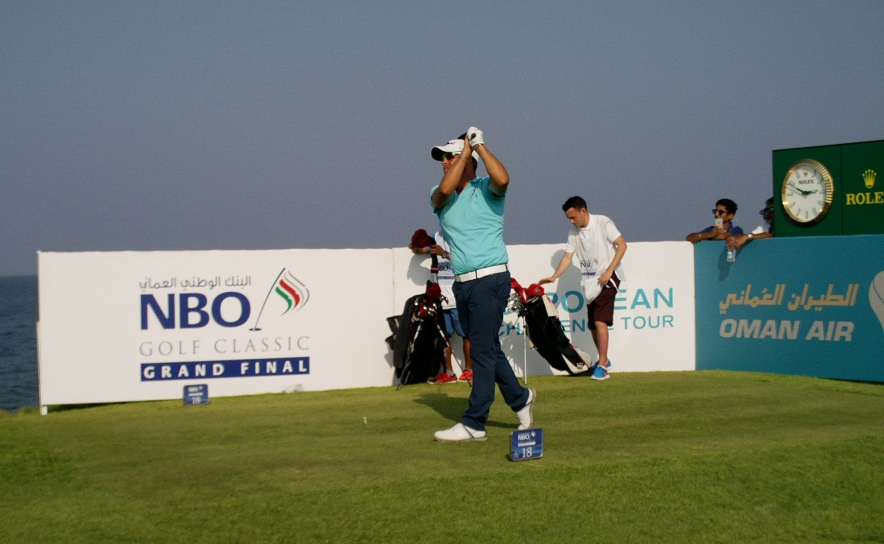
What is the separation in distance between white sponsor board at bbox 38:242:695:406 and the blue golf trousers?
4430 millimetres

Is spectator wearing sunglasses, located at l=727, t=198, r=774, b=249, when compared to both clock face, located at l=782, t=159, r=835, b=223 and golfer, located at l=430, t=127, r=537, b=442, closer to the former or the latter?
clock face, located at l=782, t=159, r=835, b=223

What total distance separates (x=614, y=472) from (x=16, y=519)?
10.9 feet

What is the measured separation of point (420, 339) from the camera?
430 inches

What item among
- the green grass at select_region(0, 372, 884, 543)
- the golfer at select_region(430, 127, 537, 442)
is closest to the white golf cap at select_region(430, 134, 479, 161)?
the golfer at select_region(430, 127, 537, 442)

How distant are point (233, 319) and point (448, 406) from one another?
3.08 m

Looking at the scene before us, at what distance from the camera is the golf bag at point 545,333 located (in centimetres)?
1109

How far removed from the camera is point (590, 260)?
1123 centimetres

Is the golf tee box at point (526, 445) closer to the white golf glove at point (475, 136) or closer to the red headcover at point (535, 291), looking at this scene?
the white golf glove at point (475, 136)

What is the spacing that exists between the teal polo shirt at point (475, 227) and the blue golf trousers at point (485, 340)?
0.13m

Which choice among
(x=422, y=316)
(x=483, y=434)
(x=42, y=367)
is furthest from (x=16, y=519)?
(x=422, y=316)

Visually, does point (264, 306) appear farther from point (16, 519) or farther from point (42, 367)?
point (16, 519)

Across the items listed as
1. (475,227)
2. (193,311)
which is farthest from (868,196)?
(193,311)

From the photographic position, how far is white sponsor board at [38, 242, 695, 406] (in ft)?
33.6

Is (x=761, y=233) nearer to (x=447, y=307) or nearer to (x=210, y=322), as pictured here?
(x=447, y=307)
